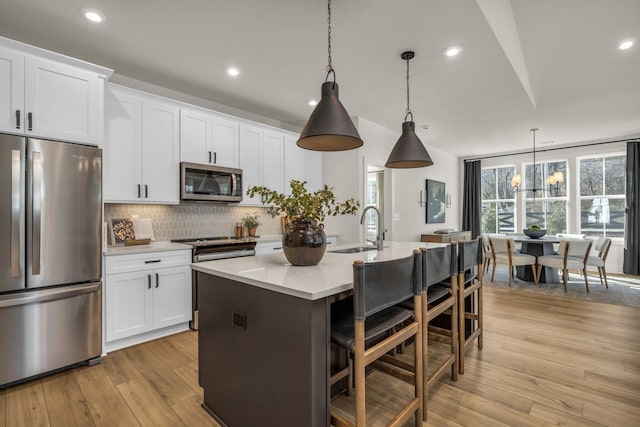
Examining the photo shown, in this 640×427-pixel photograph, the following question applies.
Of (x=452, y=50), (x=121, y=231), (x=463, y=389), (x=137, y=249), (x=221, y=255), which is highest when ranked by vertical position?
(x=452, y=50)

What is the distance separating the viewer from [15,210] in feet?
7.18

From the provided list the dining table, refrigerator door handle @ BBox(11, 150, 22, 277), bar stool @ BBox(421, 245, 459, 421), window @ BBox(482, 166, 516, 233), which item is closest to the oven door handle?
refrigerator door handle @ BBox(11, 150, 22, 277)

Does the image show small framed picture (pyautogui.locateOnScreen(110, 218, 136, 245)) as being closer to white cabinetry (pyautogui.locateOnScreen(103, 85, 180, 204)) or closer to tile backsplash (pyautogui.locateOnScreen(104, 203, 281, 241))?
tile backsplash (pyautogui.locateOnScreen(104, 203, 281, 241))

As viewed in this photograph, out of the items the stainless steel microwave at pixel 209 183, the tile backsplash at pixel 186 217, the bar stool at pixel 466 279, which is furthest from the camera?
the stainless steel microwave at pixel 209 183

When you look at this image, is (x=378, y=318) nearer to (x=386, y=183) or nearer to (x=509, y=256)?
(x=386, y=183)

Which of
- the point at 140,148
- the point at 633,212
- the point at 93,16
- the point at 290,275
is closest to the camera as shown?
the point at 290,275

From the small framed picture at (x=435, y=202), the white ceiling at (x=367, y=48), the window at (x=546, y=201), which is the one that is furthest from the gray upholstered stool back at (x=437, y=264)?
the window at (x=546, y=201)

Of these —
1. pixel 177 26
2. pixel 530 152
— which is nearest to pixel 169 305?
pixel 177 26

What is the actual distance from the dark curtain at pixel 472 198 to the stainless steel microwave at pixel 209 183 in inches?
250

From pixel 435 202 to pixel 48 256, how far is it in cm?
658

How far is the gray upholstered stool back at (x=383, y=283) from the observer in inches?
52.2

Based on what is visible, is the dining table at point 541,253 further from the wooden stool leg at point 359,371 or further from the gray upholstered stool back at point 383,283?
the wooden stool leg at point 359,371

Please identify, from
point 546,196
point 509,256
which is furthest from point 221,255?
→ point 546,196

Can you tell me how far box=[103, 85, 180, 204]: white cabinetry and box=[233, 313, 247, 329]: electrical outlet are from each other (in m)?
2.18
